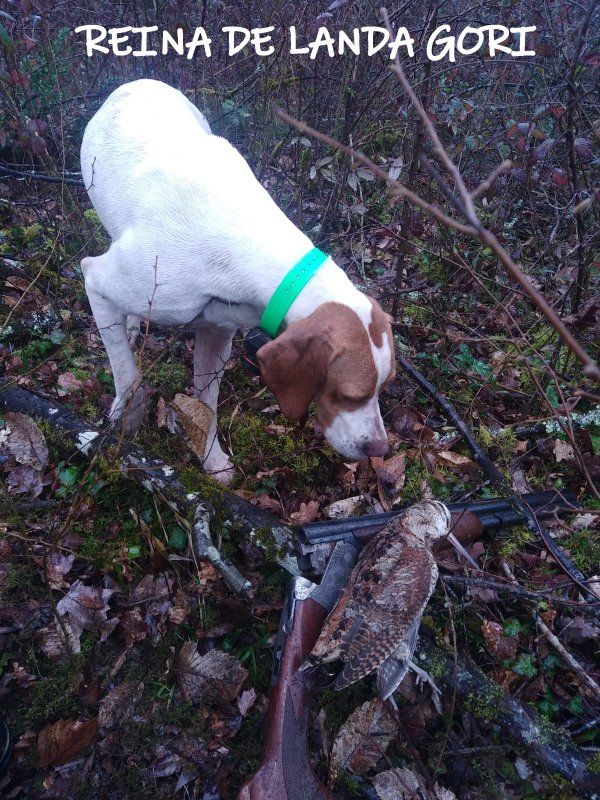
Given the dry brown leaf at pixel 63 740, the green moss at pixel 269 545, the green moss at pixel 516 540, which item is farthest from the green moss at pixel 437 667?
the dry brown leaf at pixel 63 740

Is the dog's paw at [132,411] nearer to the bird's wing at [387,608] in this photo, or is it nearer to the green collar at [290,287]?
the green collar at [290,287]

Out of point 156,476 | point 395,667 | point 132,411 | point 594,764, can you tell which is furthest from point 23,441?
point 594,764

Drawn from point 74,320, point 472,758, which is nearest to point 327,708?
point 472,758

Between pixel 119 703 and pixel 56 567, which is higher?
pixel 56 567

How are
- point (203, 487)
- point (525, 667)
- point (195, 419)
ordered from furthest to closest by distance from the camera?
point (195, 419)
point (203, 487)
point (525, 667)

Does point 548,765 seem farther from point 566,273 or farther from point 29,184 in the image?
point 29,184

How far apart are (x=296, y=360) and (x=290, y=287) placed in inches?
15.0

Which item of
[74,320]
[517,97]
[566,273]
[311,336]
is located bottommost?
[74,320]

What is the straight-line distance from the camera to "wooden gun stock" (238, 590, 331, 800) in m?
1.73

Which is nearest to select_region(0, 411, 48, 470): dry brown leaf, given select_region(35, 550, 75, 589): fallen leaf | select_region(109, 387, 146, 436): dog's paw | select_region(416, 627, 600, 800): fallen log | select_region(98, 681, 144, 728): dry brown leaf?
select_region(109, 387, 146, 436): dog's paw

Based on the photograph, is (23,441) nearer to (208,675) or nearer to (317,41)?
(208,675)

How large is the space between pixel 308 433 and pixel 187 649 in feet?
5.21

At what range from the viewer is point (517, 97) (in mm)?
5797

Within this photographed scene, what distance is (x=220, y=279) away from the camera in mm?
2766
